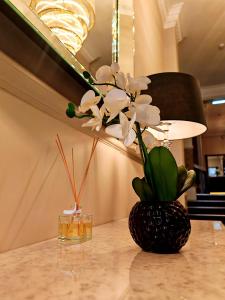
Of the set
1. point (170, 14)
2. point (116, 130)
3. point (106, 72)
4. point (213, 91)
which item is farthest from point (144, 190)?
point (213, 91)

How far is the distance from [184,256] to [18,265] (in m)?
→ 0.30

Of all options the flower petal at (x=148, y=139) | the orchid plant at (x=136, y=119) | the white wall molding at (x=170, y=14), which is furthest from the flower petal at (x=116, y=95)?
the white wall molding at (x=170, y=14)

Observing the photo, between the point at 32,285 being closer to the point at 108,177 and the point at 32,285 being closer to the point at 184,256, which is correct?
the point at 184,256

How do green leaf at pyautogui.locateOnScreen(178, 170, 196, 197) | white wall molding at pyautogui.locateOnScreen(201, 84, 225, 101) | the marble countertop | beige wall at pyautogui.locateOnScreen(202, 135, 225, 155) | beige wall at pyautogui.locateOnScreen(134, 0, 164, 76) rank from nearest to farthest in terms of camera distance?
the marble countertop, green leaf at pyautogui.locateOnScreen(178, 170, 196, 197), beige wall at pyautogui.locateOnScreen(134, 0, 164, 76), white wall molding at pyautogui.locateOnScreen(201, 84, 225, 101), beige wall at pyautogui.locateOnScreen(202, 135, 225, 155)

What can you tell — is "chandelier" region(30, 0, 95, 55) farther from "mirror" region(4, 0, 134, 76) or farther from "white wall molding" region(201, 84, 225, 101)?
"white wall molding" region(201, 84, 225, 101)

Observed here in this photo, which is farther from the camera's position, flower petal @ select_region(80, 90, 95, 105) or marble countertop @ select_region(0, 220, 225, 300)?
flower petal @ select_region(80, 90, 95, 105)

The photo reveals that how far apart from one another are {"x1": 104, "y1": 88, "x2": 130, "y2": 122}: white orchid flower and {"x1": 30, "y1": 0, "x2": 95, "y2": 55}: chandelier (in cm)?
35

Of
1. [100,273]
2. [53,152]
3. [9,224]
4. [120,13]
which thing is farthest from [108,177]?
[120,13]

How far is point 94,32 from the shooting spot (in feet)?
3.09

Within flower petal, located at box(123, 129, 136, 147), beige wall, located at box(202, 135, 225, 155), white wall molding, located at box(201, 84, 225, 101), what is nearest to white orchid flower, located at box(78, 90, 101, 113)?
flower petal, located at box(123, 129, 136, 147)

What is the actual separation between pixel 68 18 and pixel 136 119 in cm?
44

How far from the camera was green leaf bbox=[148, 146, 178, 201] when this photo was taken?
1.83 ft

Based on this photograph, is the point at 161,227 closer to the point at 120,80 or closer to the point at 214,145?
the point at 120,80

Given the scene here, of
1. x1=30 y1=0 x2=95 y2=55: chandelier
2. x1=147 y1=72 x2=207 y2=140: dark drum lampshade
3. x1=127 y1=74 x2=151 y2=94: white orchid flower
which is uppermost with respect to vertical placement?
x1=30 y1=0 x2=95 y2=55: chandelier
